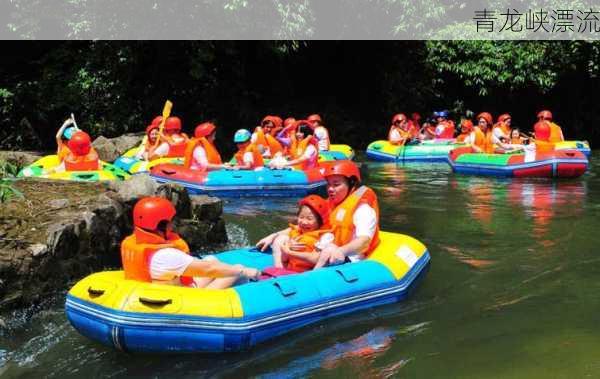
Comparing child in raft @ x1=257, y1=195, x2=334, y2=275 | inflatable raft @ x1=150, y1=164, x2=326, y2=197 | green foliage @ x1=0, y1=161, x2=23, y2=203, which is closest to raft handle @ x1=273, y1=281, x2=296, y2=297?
child in raft @ x1=257, y1=195, x2=334, y2=275

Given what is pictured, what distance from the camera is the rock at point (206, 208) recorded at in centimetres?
786

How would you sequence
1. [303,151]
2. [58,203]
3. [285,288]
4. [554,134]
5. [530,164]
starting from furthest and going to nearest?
[554,134] → [530,164] → [303,151] → [58,203] → [285,288]

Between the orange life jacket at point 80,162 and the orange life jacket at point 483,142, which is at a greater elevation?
the orange life jacket at point 80,162

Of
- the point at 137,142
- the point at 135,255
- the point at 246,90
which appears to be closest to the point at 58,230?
the point at 135,255

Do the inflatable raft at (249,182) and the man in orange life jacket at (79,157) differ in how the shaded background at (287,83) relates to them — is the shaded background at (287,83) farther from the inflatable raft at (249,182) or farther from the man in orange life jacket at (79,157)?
the man in orange life jacket at (79,157)

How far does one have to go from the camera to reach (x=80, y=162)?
1032 centimetres

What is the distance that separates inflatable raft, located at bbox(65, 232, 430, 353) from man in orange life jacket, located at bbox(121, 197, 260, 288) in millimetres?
104

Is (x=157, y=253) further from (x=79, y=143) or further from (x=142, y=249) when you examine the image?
(x=79, y=143)

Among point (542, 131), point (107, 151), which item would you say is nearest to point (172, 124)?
point (107, 151)

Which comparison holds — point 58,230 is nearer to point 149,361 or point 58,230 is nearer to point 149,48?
point 149,361

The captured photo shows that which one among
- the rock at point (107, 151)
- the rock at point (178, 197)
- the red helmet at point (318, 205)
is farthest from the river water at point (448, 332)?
the rock at point (107, 151)

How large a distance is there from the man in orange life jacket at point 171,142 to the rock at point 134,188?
209 inches

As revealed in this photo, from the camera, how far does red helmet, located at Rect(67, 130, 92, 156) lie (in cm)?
1023

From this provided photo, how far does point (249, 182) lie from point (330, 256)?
18.6 feet
